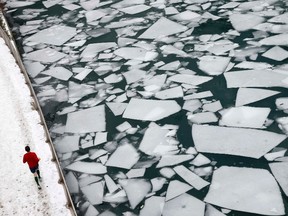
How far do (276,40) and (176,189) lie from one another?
10.9 ft

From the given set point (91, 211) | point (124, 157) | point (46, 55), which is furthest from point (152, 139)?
point (46, 55)

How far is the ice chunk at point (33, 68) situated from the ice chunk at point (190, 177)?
3.12 m

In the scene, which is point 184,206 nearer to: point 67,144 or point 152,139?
point 152,139

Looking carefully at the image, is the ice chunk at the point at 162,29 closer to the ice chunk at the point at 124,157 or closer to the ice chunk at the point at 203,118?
the ice chunk at the point at 203,118

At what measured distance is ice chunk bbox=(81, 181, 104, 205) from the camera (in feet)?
11.8

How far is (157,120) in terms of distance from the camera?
4.47 metres

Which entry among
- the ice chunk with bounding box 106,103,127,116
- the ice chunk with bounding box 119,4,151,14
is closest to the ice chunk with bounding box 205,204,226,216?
the ice chunk with bounding box 106,103,127,116

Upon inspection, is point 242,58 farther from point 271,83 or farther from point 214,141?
point 214,141

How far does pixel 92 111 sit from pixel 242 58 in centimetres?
234

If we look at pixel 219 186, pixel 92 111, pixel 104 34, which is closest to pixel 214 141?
pixel 219 186

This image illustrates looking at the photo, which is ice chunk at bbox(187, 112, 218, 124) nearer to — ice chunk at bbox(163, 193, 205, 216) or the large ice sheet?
the large ice sheet

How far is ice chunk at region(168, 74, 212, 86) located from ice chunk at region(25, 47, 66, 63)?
2.11 meters

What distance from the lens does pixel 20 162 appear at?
3.92 metres

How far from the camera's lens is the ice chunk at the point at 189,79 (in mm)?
5035
